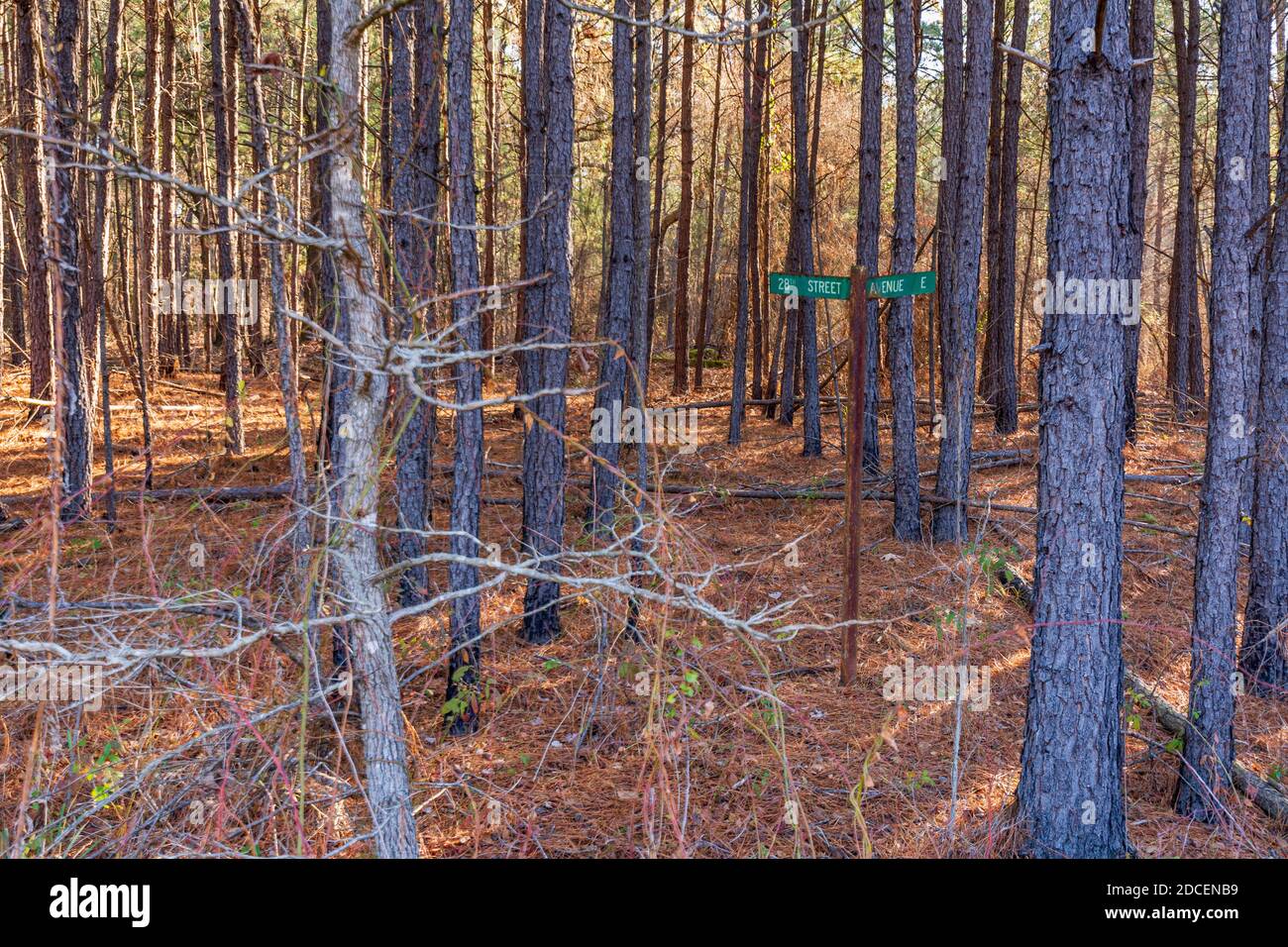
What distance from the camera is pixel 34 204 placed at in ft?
34.8

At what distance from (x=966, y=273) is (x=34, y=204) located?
992cm

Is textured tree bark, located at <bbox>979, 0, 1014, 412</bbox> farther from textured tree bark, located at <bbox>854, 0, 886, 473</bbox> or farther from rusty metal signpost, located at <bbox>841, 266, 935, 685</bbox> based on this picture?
rusty metal signpost, located at <bbox>841, 266, 935, 685</bbox>

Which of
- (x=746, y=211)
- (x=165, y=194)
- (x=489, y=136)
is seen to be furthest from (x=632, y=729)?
(x=165, y=194)

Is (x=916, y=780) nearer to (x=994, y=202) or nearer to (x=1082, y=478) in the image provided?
(x=1082, y=478)

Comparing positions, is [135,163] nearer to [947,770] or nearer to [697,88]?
[947,770]

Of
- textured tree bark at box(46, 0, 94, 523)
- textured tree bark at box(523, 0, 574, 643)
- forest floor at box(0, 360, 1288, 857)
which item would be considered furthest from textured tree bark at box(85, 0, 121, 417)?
textured tree bark at box(523, 0, 574, 643)

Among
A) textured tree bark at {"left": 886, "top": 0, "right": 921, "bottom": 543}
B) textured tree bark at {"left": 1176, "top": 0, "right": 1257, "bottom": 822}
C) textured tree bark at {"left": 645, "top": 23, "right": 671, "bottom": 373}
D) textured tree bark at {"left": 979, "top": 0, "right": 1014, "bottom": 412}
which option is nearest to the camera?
textured tree bark at {"left": 1176, "top": 0, "right": 1257, "bottom": 822}

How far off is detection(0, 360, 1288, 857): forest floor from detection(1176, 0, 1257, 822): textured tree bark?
25cm

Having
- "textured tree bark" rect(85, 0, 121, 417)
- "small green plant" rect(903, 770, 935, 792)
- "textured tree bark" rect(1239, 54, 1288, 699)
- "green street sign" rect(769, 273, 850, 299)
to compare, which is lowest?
"small green plant" rect(903, 770, 935, 792)

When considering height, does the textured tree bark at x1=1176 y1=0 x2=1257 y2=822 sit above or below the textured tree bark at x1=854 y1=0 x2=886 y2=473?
below

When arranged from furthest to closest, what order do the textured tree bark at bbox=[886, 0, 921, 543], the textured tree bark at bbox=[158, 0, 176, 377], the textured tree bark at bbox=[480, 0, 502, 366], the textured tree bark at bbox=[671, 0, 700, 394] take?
the textured tree bark at bbox=[671, 0, 700, 394] → the textured tree bark at bbox=[480, 0, 502, 366] → the textured tree bark at bbox=[158, 0, 176, 377] → the textured tree bark at bbox=[886, 0, 921, 543]

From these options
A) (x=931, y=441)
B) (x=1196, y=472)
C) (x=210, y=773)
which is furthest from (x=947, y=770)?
(x=931, y=441)

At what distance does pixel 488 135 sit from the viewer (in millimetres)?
15023

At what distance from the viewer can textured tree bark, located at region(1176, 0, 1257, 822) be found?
515 centimetres
